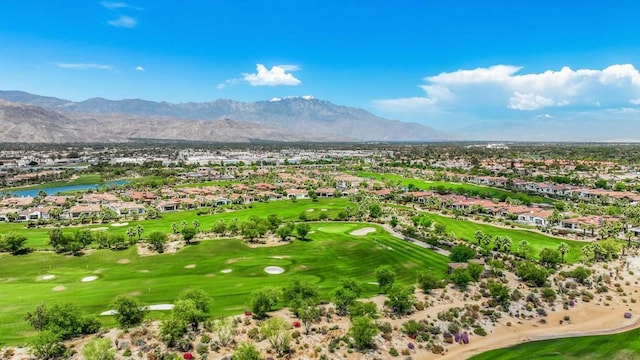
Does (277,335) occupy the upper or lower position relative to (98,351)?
lower

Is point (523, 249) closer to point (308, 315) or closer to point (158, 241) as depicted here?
point (308, 315)

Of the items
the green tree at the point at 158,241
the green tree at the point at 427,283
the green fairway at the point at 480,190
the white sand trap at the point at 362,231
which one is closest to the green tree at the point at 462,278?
→ the green tree at the point at 427,283

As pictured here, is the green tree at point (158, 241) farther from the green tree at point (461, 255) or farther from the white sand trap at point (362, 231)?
the green tree at point (461, 255)

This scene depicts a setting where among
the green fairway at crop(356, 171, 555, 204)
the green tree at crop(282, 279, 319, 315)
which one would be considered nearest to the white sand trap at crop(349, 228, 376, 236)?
the green tree at crop(282, 279, 319, 315)

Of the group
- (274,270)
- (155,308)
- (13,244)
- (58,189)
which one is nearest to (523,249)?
(274,270)

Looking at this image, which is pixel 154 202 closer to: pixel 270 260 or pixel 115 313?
pixel 270 260

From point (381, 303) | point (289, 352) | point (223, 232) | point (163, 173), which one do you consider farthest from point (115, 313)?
point (163, 173)
